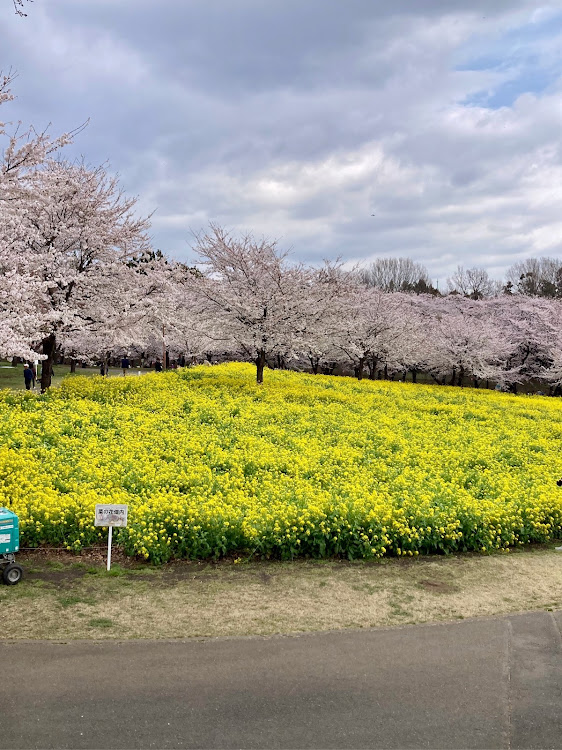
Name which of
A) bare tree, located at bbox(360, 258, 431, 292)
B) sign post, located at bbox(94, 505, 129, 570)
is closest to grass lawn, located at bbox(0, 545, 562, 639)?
sign post, located at bbox(94, 505, 129, 570)

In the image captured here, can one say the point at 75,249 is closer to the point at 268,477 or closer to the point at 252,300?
the point at 252,300

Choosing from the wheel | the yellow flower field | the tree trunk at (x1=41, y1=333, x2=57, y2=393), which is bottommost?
the wheel

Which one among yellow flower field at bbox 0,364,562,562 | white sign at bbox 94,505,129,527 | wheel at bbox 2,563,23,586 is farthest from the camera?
yellow flower field at bbox 0,364,562,562

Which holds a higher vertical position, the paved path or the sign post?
the sign post

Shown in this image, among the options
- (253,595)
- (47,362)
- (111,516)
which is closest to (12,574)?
(111,516)

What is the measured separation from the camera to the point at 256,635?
5.88 meters

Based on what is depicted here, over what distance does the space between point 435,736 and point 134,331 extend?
19925mm

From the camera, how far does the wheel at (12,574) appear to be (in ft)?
22.6

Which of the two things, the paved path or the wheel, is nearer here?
the paved path

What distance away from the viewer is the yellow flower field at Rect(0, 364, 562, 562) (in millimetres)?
8141

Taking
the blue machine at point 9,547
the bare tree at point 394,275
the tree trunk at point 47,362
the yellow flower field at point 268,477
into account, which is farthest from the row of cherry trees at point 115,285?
the bare tree at point 394,275

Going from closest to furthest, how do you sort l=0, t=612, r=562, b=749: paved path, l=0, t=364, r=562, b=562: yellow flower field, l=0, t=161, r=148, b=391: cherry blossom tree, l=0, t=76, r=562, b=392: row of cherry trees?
l=0, t=612, r=562, b=749: paved path
l=0, t=364, r=562, b=562: yellow flower field
l=0, t=76, r=562, b=392: row of cherry trees
l=0, t=161, r=148, b=391: cherry blossom tree

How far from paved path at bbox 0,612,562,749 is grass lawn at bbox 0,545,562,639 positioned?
14.5 inches

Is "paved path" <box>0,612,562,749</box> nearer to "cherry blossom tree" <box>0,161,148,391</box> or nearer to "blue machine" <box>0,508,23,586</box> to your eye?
"blue machine" <box>0,508,23,586</box>
